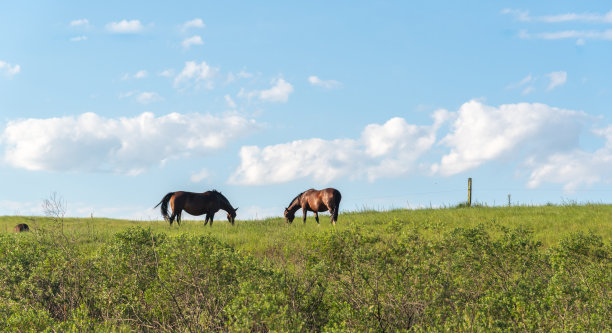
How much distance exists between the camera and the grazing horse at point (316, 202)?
25.8 m

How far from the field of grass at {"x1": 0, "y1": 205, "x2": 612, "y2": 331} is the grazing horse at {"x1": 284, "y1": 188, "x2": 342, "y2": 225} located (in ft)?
45.9

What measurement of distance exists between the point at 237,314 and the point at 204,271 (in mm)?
2581

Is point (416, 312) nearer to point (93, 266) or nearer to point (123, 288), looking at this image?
point (123, 288)

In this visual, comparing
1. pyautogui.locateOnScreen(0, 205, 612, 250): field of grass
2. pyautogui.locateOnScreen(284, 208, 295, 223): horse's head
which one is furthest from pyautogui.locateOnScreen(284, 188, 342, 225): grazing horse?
pyautogui.locateOnScreen(0, 205, 612, 250): field of grass

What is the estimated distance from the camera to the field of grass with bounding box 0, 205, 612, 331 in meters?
7.62

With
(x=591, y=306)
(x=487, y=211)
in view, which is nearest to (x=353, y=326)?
(x=591, y=306)

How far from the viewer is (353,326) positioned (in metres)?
7.66

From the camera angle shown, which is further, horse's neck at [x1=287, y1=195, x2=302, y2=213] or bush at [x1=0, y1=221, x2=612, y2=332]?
horse's neck at [x1=287, y1=195, x2=302, y2=213]

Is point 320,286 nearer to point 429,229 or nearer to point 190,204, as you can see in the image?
point 429,229

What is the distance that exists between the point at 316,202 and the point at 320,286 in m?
18.0

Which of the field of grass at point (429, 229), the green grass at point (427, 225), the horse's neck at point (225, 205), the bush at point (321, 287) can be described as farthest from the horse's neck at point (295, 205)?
the bush at point (321, 287)

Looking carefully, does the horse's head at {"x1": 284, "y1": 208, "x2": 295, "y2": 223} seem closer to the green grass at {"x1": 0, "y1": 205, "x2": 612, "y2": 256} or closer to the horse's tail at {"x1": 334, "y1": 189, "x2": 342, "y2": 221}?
the green grass at {"x1": 0, "y1": 205, "x2": 612, "y2": 256}

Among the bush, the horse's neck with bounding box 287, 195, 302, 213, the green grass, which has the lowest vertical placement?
the bush

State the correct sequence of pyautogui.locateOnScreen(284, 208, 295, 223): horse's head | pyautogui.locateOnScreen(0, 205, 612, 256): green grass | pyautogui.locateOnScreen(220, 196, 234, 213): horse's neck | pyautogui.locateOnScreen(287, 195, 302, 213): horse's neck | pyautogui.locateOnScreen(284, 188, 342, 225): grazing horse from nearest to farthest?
pyautogui.locateOnScreen(0, 205, 612, 256): green grass
pyautogui.locateOnScreen(284, 188, 342, 225): grazing horse
pyautogui.locateOnScreen(220, 196, 234, 213): horse's neck
pyautogui.locateOnScreen(284, 208, 295, 223): horse's head
pyautogui.locateOnScreen(287, 195, 302, 213): horse's neck
